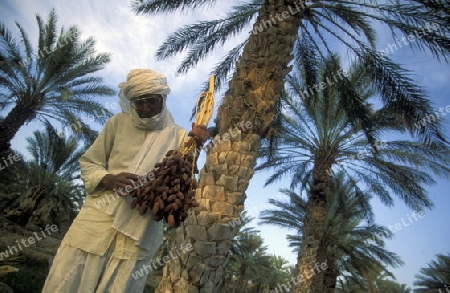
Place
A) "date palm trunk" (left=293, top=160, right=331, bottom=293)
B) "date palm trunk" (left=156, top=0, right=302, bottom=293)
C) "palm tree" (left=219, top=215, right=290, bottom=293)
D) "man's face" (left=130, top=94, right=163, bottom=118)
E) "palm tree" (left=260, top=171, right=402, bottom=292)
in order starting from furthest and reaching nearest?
"palm tree" (left=219, top=215, right=290, bottom=293), "palm tree" (left=260, top=171, right=402, bottom=292), "date palm trunk" (left=293, top=160, right=331, bottom=293), "date palm trunk" (left=156, top=0, right=302, bottom=293), "man's face" (left=130, top=94, right=163, bottom=118)

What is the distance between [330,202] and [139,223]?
14098 mm

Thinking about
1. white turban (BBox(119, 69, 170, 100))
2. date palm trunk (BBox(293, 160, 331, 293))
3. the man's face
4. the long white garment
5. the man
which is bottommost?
the long white garment

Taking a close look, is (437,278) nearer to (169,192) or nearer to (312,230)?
(312,230)

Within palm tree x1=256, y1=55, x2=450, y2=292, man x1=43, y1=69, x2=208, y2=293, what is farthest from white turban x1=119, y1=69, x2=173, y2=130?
palm tree x1=256, y1=55, x2=450, y2=292

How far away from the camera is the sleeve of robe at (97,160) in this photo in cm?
208

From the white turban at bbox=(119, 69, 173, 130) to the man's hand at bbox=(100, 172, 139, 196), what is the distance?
0.44 meters

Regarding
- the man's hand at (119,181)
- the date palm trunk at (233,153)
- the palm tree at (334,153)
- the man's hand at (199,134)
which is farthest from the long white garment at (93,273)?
the palm tree at (334,153)

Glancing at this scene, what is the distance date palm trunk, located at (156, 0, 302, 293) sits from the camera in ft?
11.3

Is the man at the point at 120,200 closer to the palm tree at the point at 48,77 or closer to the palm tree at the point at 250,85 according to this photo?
the palm tree at the point at 250,85

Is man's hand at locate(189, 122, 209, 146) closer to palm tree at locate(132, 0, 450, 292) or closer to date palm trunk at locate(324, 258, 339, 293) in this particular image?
palm tree at locate(132, 0, 450, 292)

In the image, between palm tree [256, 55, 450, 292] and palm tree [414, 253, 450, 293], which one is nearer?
palm tree [256, 55, 450, 292]

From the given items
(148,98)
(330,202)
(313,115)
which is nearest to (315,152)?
(313,115)

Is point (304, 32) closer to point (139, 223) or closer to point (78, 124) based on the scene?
point (139, 223)

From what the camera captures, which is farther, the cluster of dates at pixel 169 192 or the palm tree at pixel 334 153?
the palm tree at pixel 334 153
